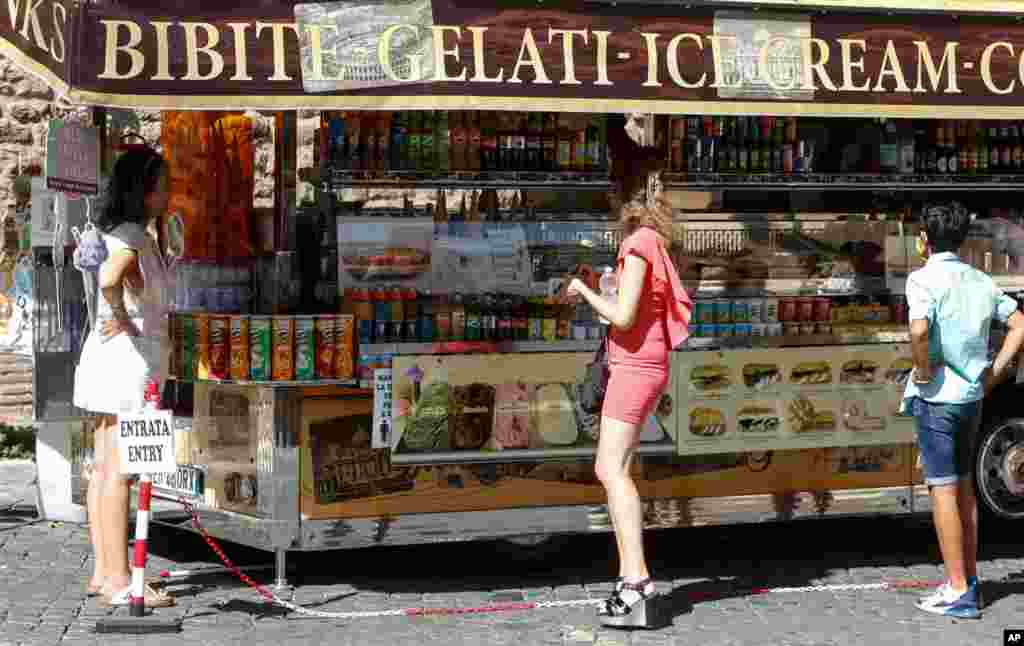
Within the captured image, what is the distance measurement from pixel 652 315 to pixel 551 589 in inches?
58.3

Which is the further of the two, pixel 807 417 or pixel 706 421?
pixel 807 417

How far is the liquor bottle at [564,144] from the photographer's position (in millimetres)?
8352

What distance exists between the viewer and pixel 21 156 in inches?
479

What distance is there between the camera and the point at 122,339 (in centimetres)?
717

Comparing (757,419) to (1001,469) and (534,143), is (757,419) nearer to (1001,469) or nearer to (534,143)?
(1001,469)

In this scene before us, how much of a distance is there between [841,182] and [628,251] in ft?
7.49

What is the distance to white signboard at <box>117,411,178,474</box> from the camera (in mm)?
6824

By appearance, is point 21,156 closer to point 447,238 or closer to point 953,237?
point 447,238

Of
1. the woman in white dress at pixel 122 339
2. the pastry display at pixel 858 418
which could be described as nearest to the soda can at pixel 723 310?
the pastry display at pixel 858 418

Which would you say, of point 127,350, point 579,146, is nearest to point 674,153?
point 579,146

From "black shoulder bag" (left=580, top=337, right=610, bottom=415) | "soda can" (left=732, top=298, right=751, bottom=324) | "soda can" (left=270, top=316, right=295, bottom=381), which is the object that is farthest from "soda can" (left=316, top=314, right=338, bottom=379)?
"soda can" (left=732, top=298, right=751, bottom=324)

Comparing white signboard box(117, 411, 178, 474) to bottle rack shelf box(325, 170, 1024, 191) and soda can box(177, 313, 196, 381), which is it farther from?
bottle rack shelf box(325, 170, 1024, 191)

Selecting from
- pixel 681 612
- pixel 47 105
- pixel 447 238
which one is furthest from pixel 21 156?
pixel 681 612

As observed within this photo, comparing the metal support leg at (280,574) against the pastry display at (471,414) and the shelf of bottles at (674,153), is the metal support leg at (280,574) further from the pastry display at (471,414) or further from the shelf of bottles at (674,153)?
the shelf of bottles at (674,153)
